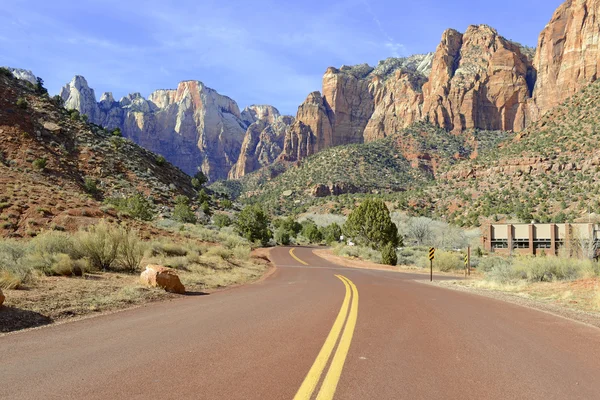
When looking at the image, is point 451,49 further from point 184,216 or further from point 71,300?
point 71,300

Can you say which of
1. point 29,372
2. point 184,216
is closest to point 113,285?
point 29,372

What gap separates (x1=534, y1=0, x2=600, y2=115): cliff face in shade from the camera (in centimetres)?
9938

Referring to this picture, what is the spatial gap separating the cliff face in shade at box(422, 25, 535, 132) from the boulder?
134047 mm

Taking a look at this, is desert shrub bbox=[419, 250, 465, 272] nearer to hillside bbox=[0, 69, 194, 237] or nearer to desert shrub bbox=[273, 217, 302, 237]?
hillside bbox=[0, 69, 194, 237]

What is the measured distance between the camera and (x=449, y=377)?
16.5ft

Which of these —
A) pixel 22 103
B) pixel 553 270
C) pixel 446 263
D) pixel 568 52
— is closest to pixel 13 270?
pixel 553 270

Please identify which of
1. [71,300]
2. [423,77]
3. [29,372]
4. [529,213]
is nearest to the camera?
[29,372]

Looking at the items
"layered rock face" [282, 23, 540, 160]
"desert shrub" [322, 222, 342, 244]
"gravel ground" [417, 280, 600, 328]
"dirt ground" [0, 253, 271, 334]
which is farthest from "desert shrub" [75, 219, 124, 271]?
"layered rock face" [282, 23, 540, 160]

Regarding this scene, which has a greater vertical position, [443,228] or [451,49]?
[451,49]

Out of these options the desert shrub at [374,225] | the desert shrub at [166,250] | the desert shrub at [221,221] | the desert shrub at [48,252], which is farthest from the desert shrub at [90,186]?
the desert shrub at [48,252]

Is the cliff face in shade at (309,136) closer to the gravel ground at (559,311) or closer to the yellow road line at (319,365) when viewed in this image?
the gravel ground at (559,311)

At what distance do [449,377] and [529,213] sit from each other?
2614 inches

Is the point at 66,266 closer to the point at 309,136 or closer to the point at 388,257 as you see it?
the point at 388,257

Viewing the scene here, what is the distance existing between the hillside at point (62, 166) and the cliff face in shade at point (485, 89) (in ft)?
319
